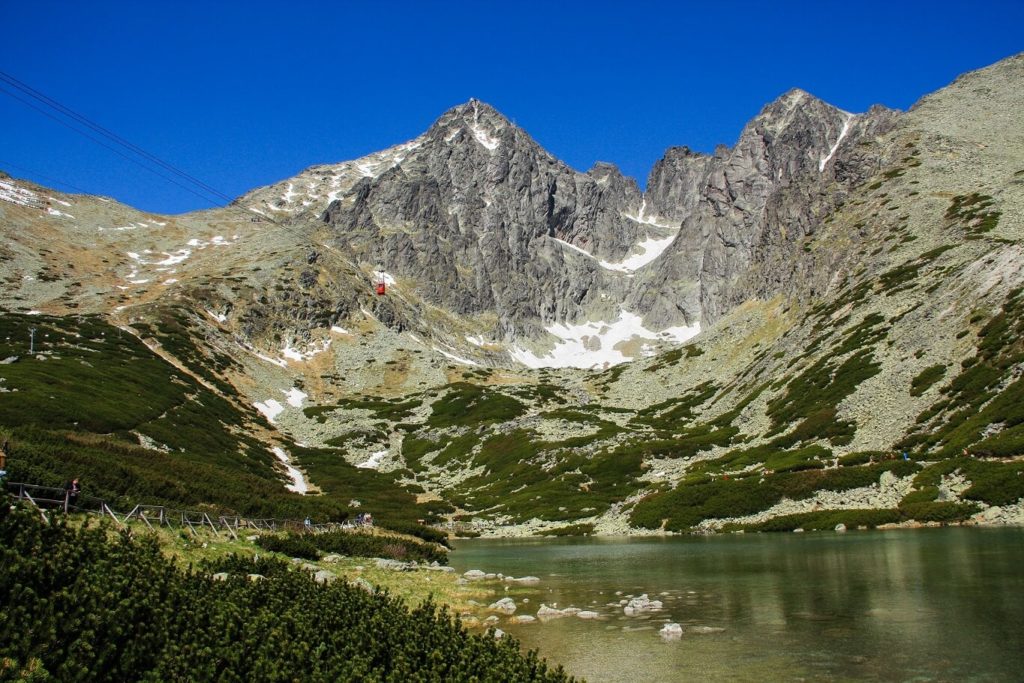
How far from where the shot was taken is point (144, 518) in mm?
28531

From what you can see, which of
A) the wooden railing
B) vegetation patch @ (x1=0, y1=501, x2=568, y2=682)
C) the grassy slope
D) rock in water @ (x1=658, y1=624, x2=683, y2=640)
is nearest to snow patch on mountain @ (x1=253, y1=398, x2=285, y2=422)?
the grassy slope

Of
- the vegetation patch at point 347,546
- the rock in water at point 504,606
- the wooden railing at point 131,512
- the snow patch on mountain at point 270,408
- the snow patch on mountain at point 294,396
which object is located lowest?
the rock in water at point 504,606

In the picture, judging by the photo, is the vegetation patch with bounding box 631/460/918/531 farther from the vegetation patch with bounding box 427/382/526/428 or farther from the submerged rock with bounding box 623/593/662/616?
the vegetation patch with bounding box 427/382/526/428

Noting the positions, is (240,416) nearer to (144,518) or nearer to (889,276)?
(144,518)

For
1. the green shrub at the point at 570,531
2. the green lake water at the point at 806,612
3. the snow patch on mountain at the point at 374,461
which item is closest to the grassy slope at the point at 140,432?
the snow patch on mountain at the point at 374,461

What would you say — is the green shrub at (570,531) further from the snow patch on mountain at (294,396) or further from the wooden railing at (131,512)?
the snow patch on mountain at (294,396)

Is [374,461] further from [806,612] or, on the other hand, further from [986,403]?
[806,612]

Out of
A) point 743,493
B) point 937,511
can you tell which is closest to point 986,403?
point 937,511

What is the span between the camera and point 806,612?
24.8 meters

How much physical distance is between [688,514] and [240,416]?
336ft

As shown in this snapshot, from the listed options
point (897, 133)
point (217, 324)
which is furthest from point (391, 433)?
point (897, 133)

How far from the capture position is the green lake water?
18.0m

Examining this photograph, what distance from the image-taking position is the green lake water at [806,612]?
18.0 meters

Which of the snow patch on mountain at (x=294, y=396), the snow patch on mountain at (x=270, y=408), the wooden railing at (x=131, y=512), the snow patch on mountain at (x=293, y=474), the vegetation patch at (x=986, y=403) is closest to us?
the wooden railing at (x=131, y=512)
